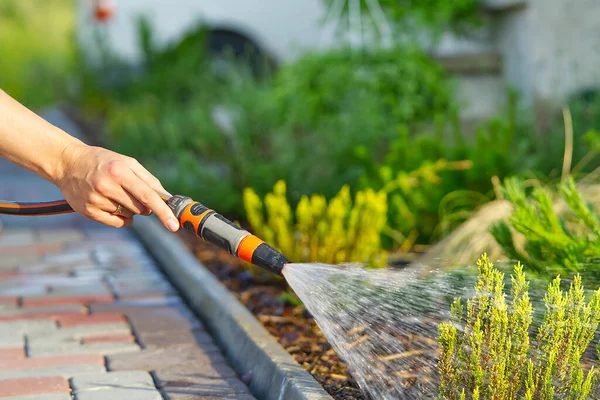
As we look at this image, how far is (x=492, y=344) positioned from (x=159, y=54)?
8279mm

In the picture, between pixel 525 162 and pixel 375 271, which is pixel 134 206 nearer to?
pixel 375 271

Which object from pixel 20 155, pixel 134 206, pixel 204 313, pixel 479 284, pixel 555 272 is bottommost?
pixel 204 313

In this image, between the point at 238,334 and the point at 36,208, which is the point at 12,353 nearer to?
the point at 36,208

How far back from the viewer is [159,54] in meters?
9.89

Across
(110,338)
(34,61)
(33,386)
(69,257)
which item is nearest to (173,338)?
(110,338)

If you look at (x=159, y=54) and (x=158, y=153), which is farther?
(x=159, y=54)

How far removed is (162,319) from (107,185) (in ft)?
5.24

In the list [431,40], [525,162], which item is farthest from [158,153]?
[525,162]

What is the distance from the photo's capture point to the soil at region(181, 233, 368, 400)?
2.86 m

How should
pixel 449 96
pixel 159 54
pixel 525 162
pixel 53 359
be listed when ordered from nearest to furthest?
pixel 53 359
pixel 525 162
pixel 449 96
pixel 159 54

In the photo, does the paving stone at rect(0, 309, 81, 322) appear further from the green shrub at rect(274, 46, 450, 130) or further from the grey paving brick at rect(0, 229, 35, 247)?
the green shrub at rect(274, 46, 450, 130)

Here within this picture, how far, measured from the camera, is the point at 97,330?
3.64 m

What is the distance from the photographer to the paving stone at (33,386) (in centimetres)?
287

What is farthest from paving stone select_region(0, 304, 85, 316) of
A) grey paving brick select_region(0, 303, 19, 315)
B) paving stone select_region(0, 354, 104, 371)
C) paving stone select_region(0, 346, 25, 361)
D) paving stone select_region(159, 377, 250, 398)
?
paving stone select_region(159, 377, 250, 398)
